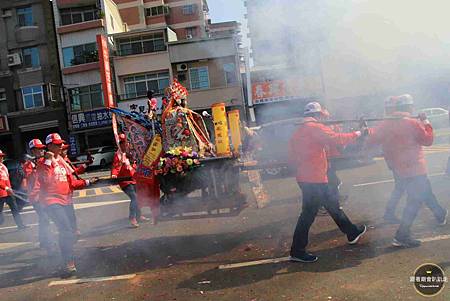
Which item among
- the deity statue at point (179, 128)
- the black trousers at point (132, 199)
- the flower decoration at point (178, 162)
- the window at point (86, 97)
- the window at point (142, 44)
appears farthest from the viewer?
the window at point (86, 97)

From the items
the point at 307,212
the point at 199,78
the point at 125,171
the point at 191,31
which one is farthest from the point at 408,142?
the point at 191,31

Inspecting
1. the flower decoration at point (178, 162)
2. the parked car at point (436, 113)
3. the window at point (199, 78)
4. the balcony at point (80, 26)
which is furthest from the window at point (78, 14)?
the flower decoration at point (178, 162)

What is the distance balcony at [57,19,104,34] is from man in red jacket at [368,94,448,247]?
78.7 feet

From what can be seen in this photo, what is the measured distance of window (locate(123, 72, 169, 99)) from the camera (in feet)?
83.4

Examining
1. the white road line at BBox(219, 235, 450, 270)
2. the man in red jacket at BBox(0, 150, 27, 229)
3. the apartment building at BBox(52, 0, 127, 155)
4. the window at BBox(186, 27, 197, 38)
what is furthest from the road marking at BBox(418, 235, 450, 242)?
the window at BBox(186, 27, 197, 38)

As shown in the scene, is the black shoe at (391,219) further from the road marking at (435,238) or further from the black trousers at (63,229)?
the black trousers at (63,229)

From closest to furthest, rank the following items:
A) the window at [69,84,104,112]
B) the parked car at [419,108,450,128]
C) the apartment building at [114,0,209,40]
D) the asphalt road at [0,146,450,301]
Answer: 1. the asphalt road at [0,146,450,301]
2. the parked car at [419,108,450,128]
3. the window at [69,84,104,112]
4. the apartment building at [114,0,209,40]

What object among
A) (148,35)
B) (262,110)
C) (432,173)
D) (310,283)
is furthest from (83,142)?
(310,283)

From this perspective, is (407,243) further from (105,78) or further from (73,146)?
(73,146)

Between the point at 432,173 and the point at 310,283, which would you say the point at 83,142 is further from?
the point at 310,283

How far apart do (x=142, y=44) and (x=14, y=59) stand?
8.19 meters

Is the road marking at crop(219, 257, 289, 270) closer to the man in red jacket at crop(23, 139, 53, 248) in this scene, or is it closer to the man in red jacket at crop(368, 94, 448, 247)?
the man in red jacket at crop(368, 94, 448, 247)

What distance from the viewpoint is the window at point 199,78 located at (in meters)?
18.2

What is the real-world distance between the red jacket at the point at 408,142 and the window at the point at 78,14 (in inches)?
990
